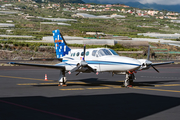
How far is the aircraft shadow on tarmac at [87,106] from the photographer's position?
43.9 feet

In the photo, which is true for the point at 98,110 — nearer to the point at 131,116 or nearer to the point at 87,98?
the point at 131,116

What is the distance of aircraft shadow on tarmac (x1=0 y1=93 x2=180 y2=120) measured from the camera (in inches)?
526

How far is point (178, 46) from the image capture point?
323ft

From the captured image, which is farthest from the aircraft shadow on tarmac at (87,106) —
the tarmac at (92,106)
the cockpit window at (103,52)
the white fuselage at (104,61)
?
the cockpit window at (103,52)

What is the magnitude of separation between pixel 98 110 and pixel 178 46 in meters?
90.0

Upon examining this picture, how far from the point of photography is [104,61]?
2384 centimetres

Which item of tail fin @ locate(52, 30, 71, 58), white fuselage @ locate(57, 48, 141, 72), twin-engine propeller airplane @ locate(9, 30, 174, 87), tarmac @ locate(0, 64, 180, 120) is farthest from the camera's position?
tail fin @ locate(52, 30, 71, 58)

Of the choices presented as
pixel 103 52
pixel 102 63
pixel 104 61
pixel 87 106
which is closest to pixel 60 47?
pixel 103 52

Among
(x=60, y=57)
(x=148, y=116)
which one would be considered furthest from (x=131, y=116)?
(x=60, y=57)

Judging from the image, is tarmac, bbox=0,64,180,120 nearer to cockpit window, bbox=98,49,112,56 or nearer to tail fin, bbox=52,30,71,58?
cockpit window, bbox=98,49,112,56

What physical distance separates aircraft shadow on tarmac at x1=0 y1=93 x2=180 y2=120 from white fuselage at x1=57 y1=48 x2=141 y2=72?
11.1 feet

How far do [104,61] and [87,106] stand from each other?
28.2 feet

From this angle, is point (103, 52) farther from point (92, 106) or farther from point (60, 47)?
point (92, 106)

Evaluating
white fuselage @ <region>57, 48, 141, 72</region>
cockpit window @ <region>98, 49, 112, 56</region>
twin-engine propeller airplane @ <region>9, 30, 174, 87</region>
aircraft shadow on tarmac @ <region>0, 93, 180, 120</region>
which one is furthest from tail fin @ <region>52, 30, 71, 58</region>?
aircraft shadow on tarmac @ <region>0, 93, 180, 120</region>
